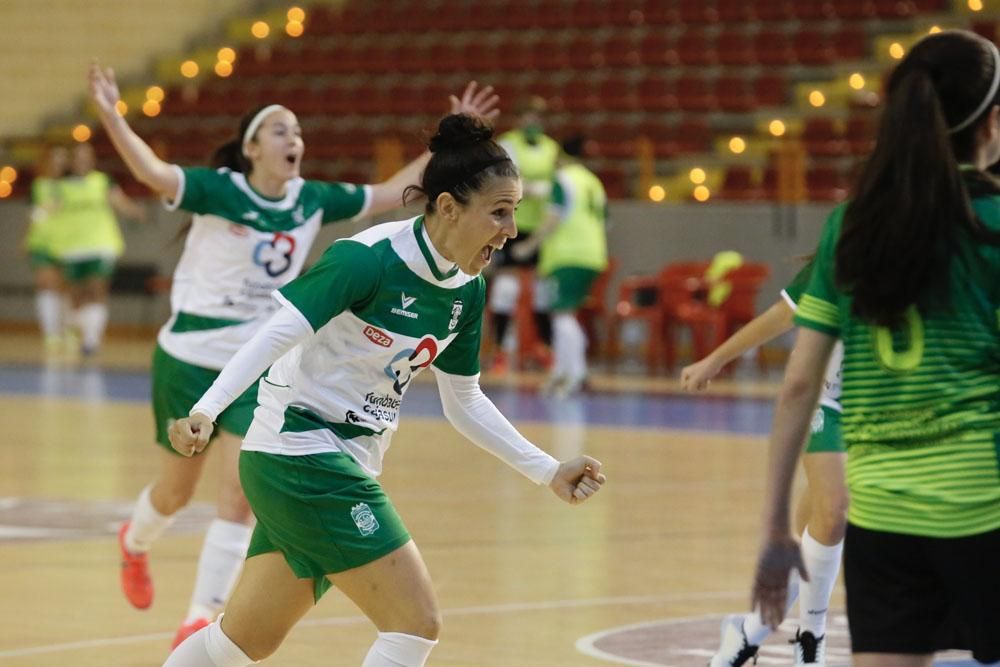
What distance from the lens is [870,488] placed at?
355cm

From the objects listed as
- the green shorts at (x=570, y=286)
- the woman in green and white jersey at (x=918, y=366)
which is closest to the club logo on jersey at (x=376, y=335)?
the woman in green and white jersey at (x=918, y=366)

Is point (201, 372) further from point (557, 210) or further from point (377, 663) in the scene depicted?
point (557, 210)

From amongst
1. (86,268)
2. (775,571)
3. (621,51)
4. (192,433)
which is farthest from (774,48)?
(775,571)

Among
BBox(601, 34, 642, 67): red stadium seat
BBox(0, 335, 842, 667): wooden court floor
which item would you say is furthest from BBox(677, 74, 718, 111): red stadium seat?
BBox(0, 335, 842, 667): wooden court floor

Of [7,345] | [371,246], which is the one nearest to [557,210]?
[7,345]

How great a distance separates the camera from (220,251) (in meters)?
7.21

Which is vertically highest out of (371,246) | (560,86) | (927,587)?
(560,86)

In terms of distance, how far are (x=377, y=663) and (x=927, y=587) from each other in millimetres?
1541

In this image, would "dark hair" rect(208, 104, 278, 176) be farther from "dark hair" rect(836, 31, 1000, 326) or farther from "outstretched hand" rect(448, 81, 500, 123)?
"dark hair" rect(836, 31, 1000, 326)

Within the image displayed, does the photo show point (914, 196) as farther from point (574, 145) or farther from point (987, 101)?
point (574, 145)

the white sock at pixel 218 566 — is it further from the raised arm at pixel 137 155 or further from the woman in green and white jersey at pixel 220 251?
the raised arm at pixel 137 155

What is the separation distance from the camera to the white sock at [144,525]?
23.7ft

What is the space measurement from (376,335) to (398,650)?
0.78m

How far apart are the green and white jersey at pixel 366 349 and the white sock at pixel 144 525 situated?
2442mm
